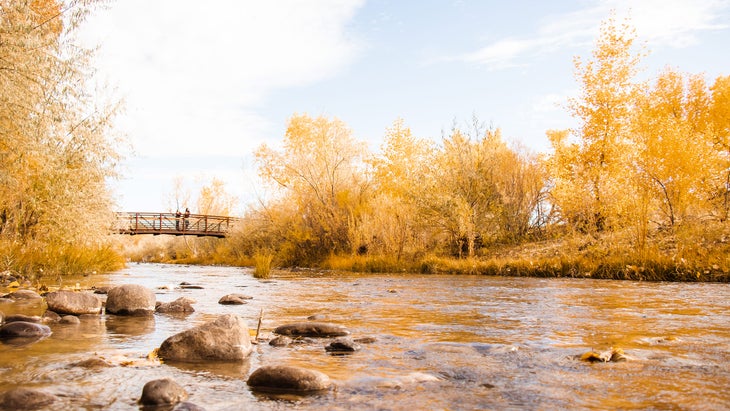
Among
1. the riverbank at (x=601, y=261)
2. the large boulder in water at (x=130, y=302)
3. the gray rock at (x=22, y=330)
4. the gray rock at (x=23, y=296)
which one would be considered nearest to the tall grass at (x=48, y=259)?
the gray rock at (x=23, y=296)

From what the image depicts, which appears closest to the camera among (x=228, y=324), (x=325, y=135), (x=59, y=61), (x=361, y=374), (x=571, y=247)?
(x=361, y=374)

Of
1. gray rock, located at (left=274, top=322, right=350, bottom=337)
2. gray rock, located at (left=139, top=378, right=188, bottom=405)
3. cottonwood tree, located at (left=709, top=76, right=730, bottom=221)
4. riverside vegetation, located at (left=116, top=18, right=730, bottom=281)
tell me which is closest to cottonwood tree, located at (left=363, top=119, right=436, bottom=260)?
riverside vegetation, located at (left=116, top=18, right=730, bottom=281)

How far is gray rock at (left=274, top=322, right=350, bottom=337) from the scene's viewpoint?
5.55 meters

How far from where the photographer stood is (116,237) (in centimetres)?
1986

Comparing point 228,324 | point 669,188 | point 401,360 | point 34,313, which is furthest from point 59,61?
point 669,188

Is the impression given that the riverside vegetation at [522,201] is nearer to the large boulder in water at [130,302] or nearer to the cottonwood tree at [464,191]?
the cottonwood tree at [464,191]

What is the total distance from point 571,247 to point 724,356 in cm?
1401

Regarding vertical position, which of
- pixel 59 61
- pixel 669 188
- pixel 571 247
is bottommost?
pixel 571 247

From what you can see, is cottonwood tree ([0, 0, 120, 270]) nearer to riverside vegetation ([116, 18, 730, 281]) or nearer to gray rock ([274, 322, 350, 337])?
riverside vegetation ([116, 18, 730, 281])

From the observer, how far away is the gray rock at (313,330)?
219 inches

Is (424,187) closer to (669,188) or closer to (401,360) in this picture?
(669,188)

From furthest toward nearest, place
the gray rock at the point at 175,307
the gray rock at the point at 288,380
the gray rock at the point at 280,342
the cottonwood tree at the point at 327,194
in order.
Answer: the cottonwood tree at the point at 327,194
the gray rock at the point at 175,307
the gray rock at the point at 280,342
the gray rock at the point at 288,380

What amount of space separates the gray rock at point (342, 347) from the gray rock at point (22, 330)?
8.98 feet

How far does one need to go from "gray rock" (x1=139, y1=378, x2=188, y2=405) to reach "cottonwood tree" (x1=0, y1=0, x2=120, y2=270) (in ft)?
30.1
